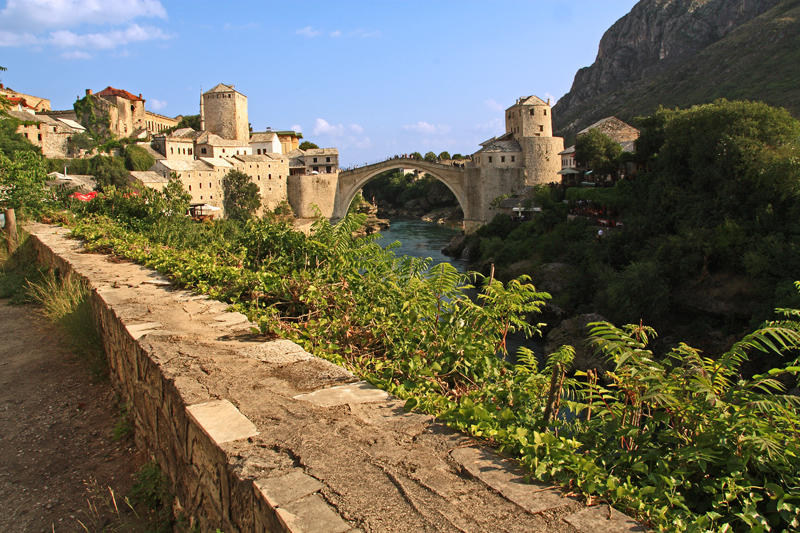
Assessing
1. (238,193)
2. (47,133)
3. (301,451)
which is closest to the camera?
(301,451)

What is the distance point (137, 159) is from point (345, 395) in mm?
37940

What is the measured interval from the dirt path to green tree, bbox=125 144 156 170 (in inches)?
1362

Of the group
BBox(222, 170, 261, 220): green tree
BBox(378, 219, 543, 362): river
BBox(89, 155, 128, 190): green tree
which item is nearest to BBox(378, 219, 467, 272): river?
BBox(378, 219, 543, 362): river

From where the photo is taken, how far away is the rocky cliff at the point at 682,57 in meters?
45.9

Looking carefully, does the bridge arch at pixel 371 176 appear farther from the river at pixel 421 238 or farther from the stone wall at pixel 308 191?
the river at pixel 421 238

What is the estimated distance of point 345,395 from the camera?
252cm

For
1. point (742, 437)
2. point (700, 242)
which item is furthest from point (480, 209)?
point (742, 437)

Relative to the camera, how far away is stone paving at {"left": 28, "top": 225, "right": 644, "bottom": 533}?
1.64 metres

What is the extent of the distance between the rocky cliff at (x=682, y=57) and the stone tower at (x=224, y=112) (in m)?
37.0

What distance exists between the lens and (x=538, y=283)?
2198 cm

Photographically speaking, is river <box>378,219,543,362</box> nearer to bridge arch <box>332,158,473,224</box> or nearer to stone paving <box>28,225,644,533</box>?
bridge arch <box>332,158,473,224</box>

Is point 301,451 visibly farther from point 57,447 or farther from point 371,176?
point 371,176

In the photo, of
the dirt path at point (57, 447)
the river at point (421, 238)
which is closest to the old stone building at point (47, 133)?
the river at point (421, 238)

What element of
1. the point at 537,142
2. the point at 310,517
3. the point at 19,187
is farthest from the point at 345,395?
the point at 537,142
